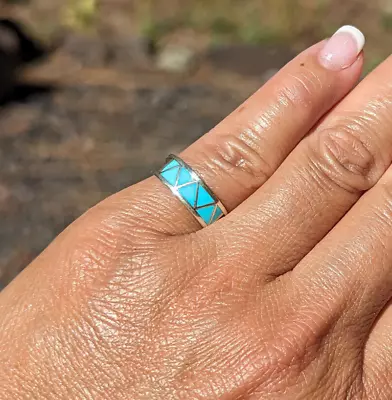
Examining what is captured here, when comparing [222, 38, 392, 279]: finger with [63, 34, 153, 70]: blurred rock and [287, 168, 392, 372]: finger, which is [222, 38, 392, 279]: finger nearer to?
[287, 168, 392, 372]: finger

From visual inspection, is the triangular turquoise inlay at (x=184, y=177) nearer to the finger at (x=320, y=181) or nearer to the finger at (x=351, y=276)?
the finger at (x=320, y=181)

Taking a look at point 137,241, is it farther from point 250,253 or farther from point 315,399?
point 315,399

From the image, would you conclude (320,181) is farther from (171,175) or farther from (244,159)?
(171,175)

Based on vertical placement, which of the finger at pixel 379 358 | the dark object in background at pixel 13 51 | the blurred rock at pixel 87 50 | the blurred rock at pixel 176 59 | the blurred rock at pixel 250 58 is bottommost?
the blurred rock at pixel 250 58

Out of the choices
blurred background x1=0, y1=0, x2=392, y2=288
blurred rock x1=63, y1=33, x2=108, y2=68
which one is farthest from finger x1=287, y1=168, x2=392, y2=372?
blurred rock x1=63, y1=33, x2=108, y2=68

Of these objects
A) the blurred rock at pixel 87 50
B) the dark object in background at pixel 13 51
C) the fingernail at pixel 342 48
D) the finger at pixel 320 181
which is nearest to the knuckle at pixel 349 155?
the finger at pixel 320 181

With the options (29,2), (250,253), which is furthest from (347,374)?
(29,2)

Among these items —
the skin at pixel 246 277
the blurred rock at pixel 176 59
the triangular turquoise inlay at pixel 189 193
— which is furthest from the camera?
the blurred rock at pixel 176 59

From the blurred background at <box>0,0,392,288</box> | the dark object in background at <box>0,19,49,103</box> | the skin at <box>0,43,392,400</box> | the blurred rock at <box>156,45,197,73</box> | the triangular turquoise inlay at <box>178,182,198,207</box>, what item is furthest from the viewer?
the blurred rock at <box>156,45,197,73</box>
